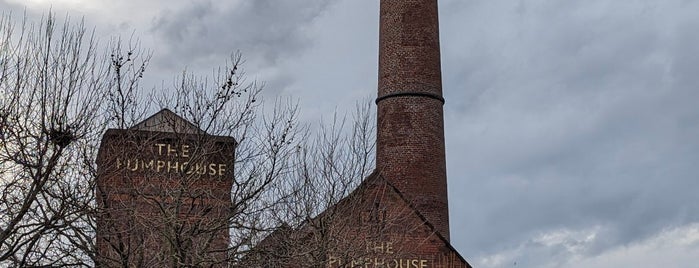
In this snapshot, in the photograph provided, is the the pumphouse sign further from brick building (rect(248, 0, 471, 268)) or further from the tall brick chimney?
the tall brick chimney

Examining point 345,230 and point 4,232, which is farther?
point 345,230

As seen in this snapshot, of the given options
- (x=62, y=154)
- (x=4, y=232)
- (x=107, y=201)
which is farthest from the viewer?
(x=107, y=201)

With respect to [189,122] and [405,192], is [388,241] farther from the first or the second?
[189,122]

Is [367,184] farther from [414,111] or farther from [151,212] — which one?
[151,212]

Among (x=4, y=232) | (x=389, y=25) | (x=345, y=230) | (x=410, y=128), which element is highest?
(x=389, y=25)

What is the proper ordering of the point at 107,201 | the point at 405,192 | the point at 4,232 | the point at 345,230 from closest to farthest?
1. the point at 4,232
2. the point at 107,201
3. the point at 345,230
4. the point at 405,192

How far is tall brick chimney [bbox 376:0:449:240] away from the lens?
84.3 ft

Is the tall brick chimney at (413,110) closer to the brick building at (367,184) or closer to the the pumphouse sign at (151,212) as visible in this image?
the brick building at (367,184)

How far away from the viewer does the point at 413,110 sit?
85.1ft

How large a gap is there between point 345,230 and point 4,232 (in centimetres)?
839

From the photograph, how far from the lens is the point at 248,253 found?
14391 mm

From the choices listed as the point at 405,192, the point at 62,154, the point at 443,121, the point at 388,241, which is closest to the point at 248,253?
the point at 62,154

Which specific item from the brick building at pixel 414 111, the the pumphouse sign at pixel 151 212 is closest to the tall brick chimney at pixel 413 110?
the brick building at pixel 414 111

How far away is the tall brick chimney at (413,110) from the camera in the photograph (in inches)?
1011
